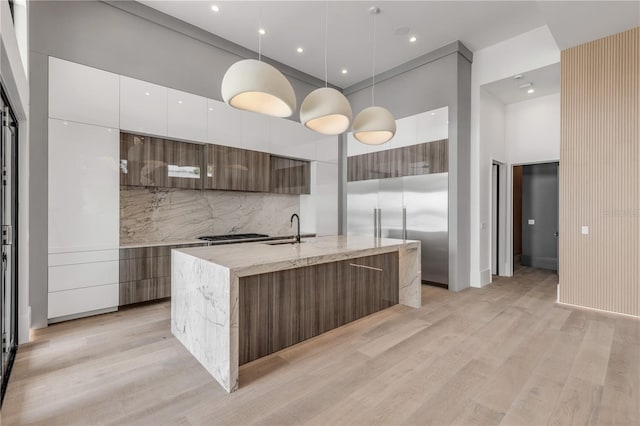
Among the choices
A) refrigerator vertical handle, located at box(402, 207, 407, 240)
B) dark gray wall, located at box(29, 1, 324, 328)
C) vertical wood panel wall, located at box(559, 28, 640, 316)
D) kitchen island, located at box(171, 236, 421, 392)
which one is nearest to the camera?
kitchen island, located at box(171, 236, 421, 392)

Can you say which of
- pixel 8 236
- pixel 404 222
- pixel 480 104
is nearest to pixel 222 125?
pixel 8 236

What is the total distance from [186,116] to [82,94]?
1158mm

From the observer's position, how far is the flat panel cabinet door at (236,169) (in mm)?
4594

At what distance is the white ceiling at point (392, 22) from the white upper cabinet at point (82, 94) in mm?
1183

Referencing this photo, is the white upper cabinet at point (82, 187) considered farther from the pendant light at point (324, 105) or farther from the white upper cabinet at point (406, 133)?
the white upper cabinet at point (406, 133)

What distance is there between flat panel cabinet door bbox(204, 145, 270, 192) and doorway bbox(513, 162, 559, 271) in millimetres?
5341

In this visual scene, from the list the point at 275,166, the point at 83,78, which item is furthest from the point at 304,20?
the point at 83,78

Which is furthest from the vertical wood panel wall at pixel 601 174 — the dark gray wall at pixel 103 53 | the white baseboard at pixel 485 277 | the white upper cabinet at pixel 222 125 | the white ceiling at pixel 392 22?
the dark gray wall at pixel 103 53

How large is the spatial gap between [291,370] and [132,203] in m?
3.31

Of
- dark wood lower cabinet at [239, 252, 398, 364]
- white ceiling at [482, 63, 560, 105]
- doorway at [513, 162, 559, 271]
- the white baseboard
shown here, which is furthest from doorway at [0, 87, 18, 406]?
doorway at [513, 162, 559, 271]

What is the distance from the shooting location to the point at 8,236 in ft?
8.39

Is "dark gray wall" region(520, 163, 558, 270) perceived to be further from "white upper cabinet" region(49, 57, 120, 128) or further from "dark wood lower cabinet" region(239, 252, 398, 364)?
"white upper cabinet" region(49, 57, 120, 128)

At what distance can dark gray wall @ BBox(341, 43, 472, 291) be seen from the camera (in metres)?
4.82

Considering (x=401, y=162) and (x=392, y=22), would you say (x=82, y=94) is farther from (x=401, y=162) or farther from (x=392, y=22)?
(x=401, y=162)
